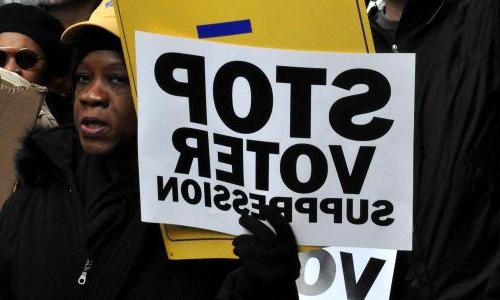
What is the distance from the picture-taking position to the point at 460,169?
3.28 metres

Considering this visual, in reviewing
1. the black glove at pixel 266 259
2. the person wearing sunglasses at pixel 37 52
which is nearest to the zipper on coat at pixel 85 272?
the black glove at pixel 266 259

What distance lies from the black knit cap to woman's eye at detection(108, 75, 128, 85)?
173 cm

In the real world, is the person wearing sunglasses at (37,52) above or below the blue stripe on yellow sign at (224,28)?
below

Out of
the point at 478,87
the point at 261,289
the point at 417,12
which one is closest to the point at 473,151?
the point at 478,87

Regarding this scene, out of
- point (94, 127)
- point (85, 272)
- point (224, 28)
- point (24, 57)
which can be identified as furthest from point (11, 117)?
point (224, 28)

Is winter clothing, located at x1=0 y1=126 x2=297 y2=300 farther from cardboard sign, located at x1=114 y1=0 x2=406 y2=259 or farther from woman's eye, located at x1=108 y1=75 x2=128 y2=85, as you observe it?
woman's eye, located at x1=108 y1=75 x2=128 y2=85

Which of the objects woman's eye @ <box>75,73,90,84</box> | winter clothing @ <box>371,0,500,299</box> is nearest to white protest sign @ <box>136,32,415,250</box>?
woman's eye @ <box>75,73,90,84</box>

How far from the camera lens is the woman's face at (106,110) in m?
3.18

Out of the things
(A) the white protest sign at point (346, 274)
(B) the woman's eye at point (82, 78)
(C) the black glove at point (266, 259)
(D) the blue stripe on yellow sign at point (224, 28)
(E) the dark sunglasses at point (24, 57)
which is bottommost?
(A) the white protest sign at point (346, 274)

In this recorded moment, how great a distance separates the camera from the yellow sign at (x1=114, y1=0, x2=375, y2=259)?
2.86 metres

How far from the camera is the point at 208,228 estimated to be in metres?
2.98

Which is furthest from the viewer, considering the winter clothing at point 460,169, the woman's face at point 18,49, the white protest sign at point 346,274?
the woman's face at point 18,49

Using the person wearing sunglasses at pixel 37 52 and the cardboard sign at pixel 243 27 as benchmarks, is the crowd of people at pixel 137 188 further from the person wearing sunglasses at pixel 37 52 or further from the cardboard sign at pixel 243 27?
the person wearing sunglasses at pixel 37 52

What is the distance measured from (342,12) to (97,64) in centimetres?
72
